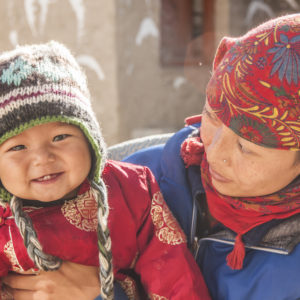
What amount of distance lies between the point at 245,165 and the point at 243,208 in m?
0.22

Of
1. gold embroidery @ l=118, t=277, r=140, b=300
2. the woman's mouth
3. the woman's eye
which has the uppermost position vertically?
the woman's eye

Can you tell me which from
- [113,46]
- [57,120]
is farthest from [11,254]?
[113,46]

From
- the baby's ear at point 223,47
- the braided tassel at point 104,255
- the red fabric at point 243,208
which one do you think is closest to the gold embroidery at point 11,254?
the braided tassel at point 104,255

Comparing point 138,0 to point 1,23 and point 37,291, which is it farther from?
point 37,291

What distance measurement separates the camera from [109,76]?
6398 millimetres

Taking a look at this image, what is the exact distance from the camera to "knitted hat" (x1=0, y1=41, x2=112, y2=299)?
1.54 m

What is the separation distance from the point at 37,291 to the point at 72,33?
5431 millimetres

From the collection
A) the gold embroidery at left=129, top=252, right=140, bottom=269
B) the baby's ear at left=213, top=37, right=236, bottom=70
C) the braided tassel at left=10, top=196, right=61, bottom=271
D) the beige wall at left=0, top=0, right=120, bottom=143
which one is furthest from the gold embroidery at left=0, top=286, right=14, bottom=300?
the beige wall at left=0, top=0, right=120, bottom=143

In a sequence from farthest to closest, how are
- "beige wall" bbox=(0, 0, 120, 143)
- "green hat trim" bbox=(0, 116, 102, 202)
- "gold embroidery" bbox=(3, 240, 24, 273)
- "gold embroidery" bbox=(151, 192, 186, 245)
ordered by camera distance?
"beige wall" bbox=(0, 0, 120, 143), "gold embroidery" bbox=(151, 192, 186, 245), "gold embroidery" bbox=(3, 240, 24, 273), "green hat trim" bbox=(0, 116, 102, 202)

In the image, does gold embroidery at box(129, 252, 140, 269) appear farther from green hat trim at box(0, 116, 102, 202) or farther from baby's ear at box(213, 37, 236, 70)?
baby's ear at box(213, 37, 236, 70)

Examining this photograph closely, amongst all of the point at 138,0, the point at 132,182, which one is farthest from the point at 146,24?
the point at 132,182

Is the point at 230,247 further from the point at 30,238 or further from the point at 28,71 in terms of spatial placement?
the point at 28,71

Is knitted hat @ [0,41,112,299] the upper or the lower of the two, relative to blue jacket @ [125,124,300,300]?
upper

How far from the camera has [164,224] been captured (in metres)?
1.83
